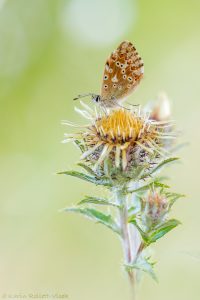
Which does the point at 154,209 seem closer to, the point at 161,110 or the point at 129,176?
the point at 129,176

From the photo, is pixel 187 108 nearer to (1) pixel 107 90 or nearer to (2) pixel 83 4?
(2) pixel 83 4

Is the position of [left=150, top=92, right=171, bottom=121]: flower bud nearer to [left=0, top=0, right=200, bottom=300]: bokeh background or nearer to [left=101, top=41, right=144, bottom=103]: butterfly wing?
[left=101, top=41, right=144, bottom=103]: butterfly wing

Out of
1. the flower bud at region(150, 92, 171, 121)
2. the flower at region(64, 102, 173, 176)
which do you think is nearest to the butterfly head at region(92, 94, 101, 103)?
the flower at region(64, 102, 173, 176)

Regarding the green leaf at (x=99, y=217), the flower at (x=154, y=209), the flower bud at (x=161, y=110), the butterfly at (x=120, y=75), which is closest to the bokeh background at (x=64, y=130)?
the flower at (x=154, y=209)

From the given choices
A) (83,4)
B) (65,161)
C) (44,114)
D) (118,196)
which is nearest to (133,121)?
(118,196)

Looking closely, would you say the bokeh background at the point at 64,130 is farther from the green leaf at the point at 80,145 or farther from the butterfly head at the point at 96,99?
the butterfly head at the point at 96,99

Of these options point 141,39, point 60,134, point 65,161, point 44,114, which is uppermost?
point 141,39
